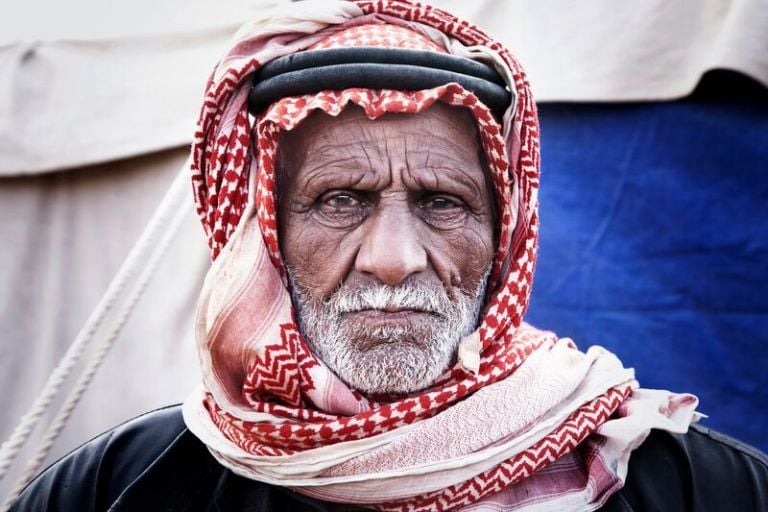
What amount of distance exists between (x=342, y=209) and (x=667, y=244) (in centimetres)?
152

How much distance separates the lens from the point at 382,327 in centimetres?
174

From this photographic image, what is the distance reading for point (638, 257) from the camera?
2910 mm

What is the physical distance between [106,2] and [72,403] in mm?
1772

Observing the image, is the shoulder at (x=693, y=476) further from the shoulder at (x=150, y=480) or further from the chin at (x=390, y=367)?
the shoulder at (x=150, y=480)

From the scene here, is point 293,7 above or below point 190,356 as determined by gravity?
above

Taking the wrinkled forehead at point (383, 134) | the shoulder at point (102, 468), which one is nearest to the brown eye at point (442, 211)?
the wrinkled forehead at point (383, 134)

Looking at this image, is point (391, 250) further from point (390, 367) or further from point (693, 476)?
point (693, 476)

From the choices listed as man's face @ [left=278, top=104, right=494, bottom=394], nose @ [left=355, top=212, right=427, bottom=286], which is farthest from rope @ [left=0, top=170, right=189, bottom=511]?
nose @ [left=355, top=212, right=427, bottom=286]

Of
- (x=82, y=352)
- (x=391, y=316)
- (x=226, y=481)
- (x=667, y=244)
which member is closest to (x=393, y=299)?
(x=391, y=316)

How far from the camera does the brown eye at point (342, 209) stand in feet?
A: 6.12

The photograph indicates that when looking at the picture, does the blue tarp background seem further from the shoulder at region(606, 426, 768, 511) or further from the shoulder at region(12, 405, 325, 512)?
the shoulder at region(12, 405, 325, 512)

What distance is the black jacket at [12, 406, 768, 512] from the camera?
1.71 metres

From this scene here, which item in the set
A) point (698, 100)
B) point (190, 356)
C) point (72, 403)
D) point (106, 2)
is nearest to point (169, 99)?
point (106, 2)

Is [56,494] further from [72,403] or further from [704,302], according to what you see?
[704,302]
